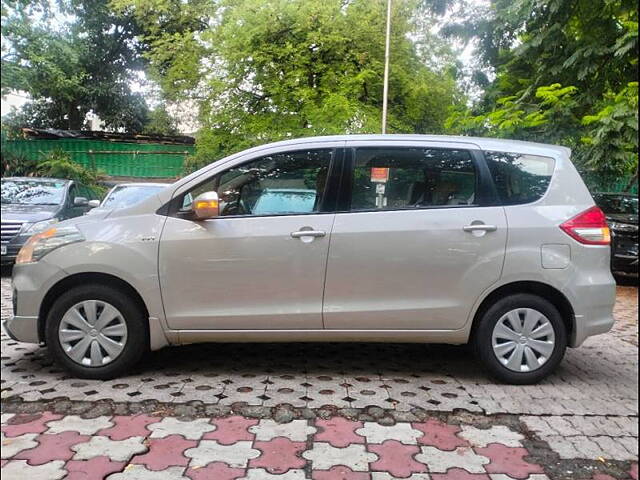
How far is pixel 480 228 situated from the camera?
291 centimetres

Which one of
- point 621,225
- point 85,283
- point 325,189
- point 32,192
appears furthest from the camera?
point 621,225

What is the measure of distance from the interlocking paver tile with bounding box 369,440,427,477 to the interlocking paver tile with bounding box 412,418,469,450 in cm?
10

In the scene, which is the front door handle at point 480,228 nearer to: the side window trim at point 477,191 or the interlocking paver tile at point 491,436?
the side window trim at point 477,191

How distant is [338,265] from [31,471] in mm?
1684

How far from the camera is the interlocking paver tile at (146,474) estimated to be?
2029mm

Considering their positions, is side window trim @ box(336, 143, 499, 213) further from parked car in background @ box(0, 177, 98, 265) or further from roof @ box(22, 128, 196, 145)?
parked car in background @ box(0, 177, 98, 265)

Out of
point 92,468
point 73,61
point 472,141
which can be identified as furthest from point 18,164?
point 472,141

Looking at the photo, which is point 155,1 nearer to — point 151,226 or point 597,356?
point 151,226

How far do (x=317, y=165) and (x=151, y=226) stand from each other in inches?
40.0

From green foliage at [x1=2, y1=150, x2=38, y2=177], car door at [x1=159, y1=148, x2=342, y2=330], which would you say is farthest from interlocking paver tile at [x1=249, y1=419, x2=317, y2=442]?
green foliage at [x1=2, y1=150, x2=38, y2=177]

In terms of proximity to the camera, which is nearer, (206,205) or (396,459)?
(396,459)

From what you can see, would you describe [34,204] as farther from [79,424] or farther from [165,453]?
[165,453]

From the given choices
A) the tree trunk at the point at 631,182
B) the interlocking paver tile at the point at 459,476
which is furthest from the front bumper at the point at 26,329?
the tree trunk at the point at 631,182

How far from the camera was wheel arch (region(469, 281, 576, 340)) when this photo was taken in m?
3.03
